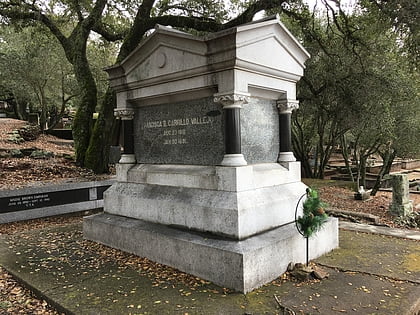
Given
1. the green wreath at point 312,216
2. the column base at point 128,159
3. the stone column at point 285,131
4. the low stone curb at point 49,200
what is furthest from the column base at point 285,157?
the low stone curb at point 49,200

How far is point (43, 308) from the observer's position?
3748 millimetres

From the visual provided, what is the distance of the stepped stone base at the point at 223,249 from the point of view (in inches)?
153

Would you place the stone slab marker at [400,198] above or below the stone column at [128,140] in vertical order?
below

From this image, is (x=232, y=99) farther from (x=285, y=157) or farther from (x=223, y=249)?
(x=223, y=249)

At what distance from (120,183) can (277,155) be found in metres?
2.82

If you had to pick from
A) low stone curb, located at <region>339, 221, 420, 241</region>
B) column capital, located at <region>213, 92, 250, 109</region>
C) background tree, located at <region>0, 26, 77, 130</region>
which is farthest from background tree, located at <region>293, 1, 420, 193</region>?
background tree, located at <region>0, 26, 77, 130</region>

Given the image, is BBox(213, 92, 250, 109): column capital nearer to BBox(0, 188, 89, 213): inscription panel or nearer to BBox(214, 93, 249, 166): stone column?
BBox(214, 93, 249, 166): stone column

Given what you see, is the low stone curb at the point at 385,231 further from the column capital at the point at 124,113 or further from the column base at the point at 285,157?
the column capital at the point at 124,113

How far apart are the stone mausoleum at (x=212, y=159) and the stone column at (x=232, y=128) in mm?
14

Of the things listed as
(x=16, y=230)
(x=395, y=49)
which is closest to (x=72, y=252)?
(x=16, y=230)

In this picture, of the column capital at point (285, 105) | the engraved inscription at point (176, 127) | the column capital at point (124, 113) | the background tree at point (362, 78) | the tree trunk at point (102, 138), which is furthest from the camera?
the background tree at point (362, 78)

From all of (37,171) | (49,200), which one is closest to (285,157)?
(49,200)

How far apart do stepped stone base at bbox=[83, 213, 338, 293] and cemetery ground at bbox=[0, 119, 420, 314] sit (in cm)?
12

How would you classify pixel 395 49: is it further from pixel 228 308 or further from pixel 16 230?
pixel 16 230
